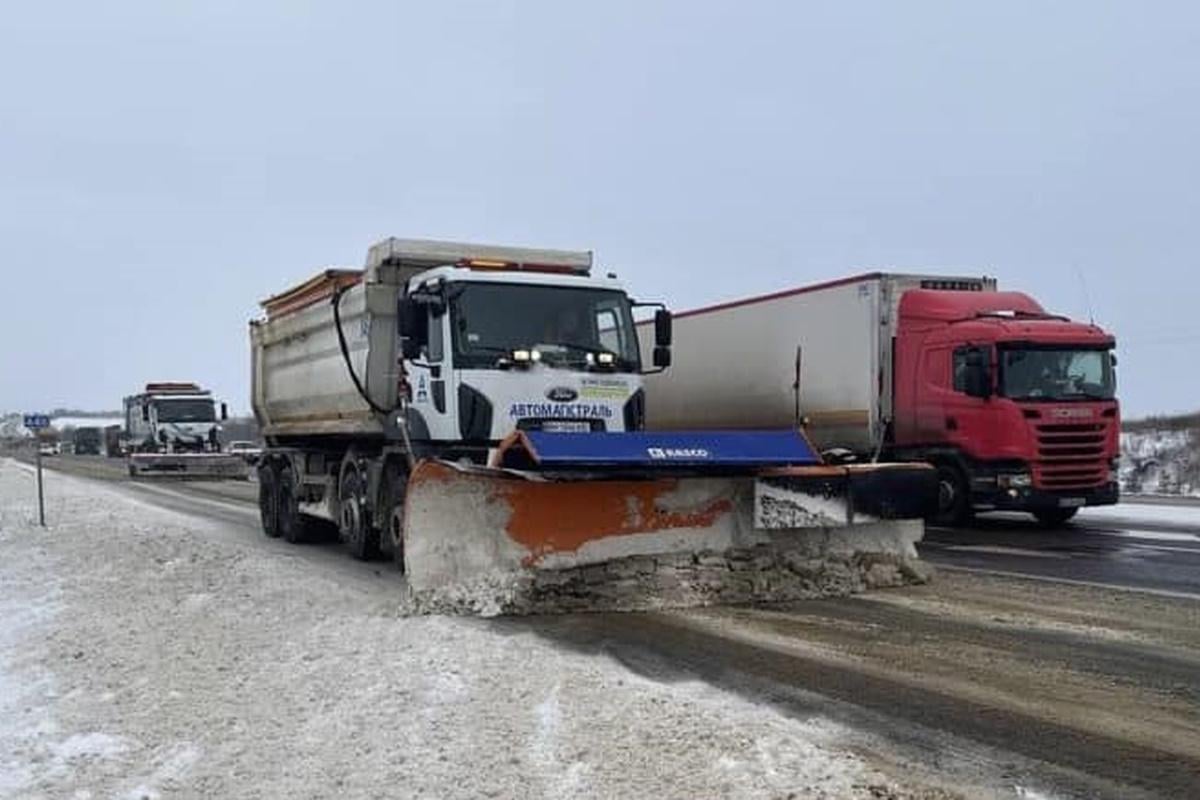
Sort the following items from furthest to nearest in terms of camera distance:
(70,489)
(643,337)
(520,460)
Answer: (70,489) → (643,337) → (520,460)

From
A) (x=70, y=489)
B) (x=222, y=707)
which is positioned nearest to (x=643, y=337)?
(x=222, y=707)

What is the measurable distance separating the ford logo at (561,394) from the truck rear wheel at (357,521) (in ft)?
10.2

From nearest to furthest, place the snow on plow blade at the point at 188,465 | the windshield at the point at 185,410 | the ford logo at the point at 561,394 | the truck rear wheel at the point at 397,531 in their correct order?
the ford logo at the point at 561,394, the truck rear wheel at the point at 397,531, the snow on plow blade at the point at 188,465, the windshield at the point at 185,410

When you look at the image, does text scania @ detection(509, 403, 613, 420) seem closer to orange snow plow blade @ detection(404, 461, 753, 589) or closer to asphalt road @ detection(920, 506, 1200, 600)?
orange snow plow blade @ detection(404, 461, 753, 589)

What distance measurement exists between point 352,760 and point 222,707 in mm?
1404

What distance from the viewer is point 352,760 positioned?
5465 mm

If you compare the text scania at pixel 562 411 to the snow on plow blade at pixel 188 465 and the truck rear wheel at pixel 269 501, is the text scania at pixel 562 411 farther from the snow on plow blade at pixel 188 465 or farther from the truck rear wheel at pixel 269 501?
the snow on plow blade at pixel 188 465

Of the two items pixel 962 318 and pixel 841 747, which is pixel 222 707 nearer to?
pixel 841 747

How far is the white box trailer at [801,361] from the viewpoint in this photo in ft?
56.6

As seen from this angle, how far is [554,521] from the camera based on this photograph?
952 cm

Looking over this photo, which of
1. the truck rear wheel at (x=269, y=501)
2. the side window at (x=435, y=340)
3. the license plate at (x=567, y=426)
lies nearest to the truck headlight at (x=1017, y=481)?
the license plate at (x=567, y=426)

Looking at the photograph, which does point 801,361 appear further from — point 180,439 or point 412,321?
point 180,439

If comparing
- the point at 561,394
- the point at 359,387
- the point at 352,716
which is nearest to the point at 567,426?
the point at 561,394

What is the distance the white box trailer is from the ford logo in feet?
24.2
